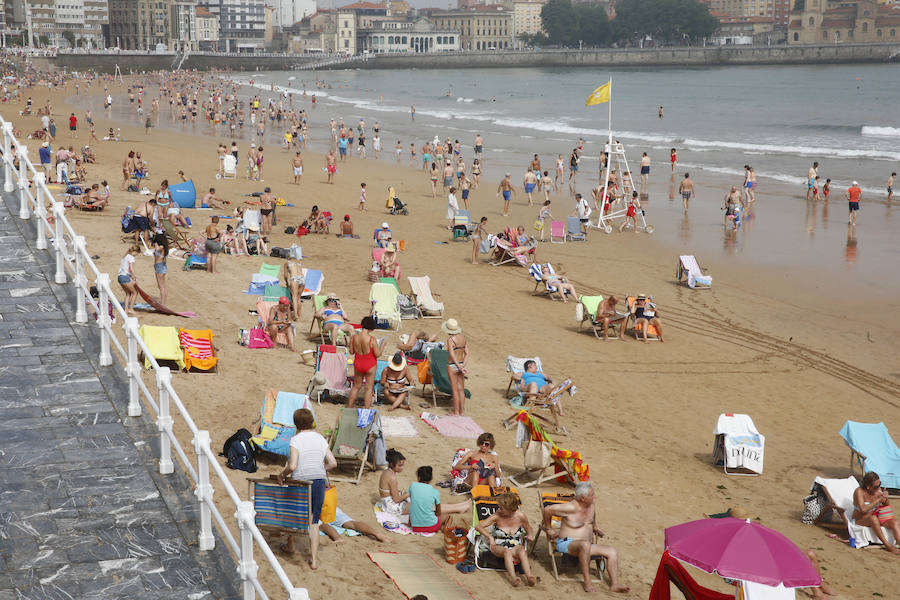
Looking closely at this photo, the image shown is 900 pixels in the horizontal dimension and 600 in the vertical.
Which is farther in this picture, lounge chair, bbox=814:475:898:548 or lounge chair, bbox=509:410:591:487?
lounge chair, bbox=509:410:591:487

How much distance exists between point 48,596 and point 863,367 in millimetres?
11418

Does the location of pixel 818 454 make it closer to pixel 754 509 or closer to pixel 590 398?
pixel 754 509

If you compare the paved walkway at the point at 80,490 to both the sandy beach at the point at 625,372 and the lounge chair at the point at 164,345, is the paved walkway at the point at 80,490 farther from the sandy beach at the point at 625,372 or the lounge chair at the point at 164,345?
the lounge chair at the point at 164,345

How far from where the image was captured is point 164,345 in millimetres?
9492

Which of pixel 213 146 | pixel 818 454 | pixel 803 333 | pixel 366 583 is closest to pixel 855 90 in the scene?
pixel 213 146

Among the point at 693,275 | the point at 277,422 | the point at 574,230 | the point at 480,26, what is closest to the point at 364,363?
the point at 277,422

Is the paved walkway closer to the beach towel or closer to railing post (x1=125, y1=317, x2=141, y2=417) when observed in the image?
railing post (x1=125, y1=317, x2=141, y2=417)

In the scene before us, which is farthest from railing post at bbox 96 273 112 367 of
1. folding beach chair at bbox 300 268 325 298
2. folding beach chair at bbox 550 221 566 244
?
folding beach chair at bbox 550 221 566 244

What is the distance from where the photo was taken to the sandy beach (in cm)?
747

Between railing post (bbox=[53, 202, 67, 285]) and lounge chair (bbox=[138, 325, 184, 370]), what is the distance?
2.13 meters

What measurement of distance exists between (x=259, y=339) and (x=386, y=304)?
8.44 feet

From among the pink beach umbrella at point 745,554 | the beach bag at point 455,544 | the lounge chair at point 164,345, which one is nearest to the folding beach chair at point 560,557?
the beach bag at point 455,544

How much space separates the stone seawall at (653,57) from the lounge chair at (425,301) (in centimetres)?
11819

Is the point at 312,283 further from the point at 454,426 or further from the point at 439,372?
the point at 454,426
